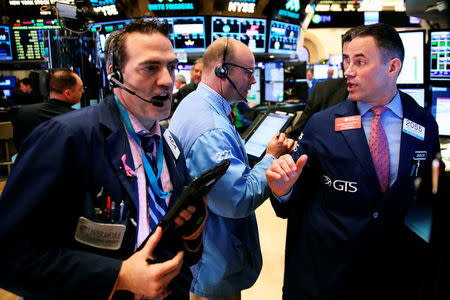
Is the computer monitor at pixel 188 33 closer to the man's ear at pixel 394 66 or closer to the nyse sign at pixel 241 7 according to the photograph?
the nyse sign at pixel 241 7

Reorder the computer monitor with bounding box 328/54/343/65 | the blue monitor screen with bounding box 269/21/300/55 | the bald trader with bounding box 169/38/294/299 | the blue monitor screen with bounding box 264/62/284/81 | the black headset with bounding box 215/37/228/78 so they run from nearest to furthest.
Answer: the bald trader with bounding box 169/38/294/299
the black headset with bounding box 215/37/228/78
the blue monitor screen with bounding box 269/21/300/55
the blue monitor screen with bounding box 264/62/284/81
the computer monitor with bounding box 328/54/343/65

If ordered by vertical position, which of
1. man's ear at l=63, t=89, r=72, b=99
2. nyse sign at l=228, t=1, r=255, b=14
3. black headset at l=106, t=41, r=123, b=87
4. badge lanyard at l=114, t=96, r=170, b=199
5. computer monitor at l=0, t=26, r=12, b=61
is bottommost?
badge lanyard at l=114, t=96, r=170, b=199

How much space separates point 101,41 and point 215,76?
21.0 feet

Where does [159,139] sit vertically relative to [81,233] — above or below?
above

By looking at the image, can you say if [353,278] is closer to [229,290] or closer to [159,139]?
[229,290]

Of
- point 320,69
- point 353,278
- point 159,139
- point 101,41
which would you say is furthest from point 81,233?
point 320,69

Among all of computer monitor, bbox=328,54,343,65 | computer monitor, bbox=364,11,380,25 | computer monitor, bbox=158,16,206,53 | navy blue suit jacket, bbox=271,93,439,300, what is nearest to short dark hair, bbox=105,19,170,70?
navy blue suit jacket, bbox=271,93,439,300

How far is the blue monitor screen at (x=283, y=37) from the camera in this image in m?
7.37

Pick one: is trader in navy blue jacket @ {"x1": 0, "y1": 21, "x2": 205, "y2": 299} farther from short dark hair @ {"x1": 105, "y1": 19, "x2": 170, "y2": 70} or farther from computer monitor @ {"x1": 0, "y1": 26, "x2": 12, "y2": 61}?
computer monitor @ {"x1": 0, "y1": 26, "x2": 12, "y2": 61}

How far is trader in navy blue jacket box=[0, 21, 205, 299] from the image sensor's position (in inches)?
35.1

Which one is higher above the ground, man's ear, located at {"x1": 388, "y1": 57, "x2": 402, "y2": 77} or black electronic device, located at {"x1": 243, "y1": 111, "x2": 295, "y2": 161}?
man's ear, located at {"x1": 388, "y1": 57, "x2": 402, "y2": 77}

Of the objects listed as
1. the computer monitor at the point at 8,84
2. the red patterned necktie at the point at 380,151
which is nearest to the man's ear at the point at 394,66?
the red patterned necktie at the point at 380,151

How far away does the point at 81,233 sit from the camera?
3.12 ft

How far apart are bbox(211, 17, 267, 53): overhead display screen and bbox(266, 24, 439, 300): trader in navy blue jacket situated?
548 centimetres
